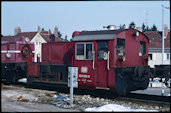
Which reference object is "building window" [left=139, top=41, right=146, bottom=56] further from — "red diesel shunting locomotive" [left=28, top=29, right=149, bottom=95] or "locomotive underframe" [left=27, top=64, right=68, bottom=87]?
"locomotive underframe" [left=27, top=64, right=68, bottom=87]

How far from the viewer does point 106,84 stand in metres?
11.1

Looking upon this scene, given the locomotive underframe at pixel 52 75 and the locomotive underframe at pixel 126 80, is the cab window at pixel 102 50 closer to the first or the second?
the locomotive underframe at pixel 126 80

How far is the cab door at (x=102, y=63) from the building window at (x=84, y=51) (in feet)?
1.49

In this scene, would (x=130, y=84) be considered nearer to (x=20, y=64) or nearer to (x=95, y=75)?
(x=95, y=75)

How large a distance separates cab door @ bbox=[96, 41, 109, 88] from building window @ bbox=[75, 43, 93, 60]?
1.49 feet

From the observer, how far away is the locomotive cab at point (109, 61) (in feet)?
36.2

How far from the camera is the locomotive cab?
36.2 ft

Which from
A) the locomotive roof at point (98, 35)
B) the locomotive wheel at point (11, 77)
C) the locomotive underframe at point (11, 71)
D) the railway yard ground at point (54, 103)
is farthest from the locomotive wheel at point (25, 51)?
the locomotive roof at point (98, 35)

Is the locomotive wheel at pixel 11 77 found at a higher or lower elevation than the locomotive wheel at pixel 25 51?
lower

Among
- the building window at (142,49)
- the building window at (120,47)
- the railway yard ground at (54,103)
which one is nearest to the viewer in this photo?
the railway yard ground at (54,103)

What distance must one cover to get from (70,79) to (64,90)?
13.3 feet

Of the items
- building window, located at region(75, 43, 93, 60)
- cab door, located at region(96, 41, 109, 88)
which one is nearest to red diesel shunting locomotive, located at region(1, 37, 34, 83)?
building window, located at region(75, 43, 93, 60)

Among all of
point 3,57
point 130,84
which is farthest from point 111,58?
point 3,57

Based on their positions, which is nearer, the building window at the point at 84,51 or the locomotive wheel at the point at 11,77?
the building window at the point at 84,51
